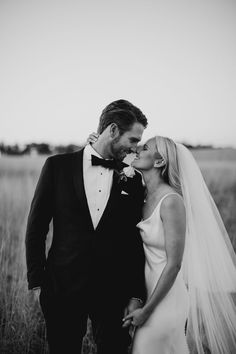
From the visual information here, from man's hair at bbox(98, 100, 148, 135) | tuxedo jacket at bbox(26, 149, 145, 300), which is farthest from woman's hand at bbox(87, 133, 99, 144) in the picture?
tuxedo jacket at bbox(26, 149, 145, 300)

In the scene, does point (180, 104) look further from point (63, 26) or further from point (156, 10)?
point (63, 26)

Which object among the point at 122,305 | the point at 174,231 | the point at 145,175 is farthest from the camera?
the point at 145,175

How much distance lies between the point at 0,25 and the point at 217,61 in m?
3.39

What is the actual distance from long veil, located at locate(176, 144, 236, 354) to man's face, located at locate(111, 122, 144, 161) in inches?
13.1

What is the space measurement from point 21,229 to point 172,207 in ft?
10.5

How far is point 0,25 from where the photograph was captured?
4.40 m

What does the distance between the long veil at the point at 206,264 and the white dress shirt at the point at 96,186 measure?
0.55 meters

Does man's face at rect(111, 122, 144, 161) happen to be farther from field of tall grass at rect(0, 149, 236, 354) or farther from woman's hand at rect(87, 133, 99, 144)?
field of tall grass at rect(0, 149, 236, 354)

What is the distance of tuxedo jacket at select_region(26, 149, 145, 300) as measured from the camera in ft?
6.37

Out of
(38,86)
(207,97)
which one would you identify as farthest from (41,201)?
(207,97)

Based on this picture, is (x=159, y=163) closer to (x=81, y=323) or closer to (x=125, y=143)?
(x=125, y=143)

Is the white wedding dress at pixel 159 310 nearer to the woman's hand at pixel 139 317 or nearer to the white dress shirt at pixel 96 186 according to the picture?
the woman's hand at pixel 139 317

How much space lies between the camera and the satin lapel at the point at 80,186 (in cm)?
193

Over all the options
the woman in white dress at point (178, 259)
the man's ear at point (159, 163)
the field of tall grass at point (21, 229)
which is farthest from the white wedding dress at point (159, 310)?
the field of tall grass at point (21, 229)
